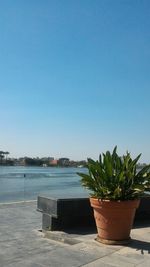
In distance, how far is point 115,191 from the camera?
671cm

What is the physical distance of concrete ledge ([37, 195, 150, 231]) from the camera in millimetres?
7758

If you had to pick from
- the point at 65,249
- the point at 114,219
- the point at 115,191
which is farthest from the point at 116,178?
the point at 65,249

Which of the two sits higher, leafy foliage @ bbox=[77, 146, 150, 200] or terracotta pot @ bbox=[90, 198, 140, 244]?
leafy foliage @ bbox=[77, 146, 150, 200]

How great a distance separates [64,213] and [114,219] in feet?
4.42

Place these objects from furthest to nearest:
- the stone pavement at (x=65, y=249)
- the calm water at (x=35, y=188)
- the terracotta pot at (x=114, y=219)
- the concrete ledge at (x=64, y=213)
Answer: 1. the calm water at (x=35, y=188)
2. the concrete ledge at (x=64, y=213)
3. the terracotta pot at (x=114, y=219)
4. the stone pavement at (x=65, y=249)

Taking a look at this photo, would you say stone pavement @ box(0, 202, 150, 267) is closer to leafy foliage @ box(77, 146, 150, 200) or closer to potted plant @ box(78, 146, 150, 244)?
potted plant @ box(78, 146, 150, 244)

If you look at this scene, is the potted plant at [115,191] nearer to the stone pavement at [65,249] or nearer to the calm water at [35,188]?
the stone pavement at [65,249]

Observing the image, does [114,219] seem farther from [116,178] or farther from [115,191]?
[116,178]

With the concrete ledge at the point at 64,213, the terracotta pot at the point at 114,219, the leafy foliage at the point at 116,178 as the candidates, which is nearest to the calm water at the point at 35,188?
the concrete ledge at the point at 64,213

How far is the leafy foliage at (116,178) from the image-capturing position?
6.82m

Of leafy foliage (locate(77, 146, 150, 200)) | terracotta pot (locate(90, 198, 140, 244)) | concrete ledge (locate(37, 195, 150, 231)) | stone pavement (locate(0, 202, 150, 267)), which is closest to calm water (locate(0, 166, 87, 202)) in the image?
concrete ledge (locate(37, 195, 150, 231))

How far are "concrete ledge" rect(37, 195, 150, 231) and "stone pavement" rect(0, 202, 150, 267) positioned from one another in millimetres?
279

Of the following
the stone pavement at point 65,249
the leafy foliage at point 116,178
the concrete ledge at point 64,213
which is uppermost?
the leafy foliage at point 116,178

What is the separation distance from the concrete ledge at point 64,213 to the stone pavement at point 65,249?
279mm
